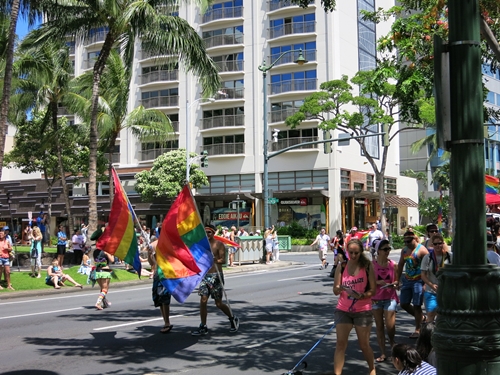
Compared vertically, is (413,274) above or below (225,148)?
below

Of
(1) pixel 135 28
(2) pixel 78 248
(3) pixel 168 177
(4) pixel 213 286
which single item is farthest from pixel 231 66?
(4) pixel 213 286

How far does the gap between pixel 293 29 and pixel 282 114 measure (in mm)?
6684

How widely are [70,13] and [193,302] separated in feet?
36.2

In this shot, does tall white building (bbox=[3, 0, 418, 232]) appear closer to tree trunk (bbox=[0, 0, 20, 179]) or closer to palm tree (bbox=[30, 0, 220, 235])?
palm tree (bbox=[30, 0, 220, 235])

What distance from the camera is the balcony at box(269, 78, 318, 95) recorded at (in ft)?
151

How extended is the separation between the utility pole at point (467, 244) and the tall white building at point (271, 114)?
40844 millimetres

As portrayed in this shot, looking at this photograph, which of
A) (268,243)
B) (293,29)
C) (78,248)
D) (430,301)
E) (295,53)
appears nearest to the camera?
(430,301)

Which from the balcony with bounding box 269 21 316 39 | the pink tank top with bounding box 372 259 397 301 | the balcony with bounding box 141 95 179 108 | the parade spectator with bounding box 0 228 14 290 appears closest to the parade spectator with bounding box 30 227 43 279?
the parade spectator with bounding box 0 228 14 290

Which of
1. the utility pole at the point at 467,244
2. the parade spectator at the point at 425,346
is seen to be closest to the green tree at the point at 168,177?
the parade spectator at the point at 425,346

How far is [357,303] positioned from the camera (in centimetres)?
679

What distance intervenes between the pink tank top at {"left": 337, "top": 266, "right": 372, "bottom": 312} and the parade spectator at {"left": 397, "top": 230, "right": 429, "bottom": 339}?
2.39 meters

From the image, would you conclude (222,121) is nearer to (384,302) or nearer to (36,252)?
(36,252)

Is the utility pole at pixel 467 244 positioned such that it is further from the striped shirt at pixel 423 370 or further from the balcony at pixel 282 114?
the balcony at pixel 282 114

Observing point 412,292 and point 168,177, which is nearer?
point 412,292
